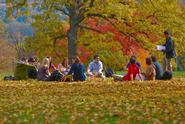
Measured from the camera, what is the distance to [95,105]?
14336 millimetres

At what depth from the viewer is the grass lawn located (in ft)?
40.0

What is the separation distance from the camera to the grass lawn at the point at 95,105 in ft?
40.0

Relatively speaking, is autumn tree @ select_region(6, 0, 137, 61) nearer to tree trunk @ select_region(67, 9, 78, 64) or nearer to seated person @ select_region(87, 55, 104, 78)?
tree trunk @ select_region(67, 9, 78, 64)

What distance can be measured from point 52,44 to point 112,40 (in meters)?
4.68

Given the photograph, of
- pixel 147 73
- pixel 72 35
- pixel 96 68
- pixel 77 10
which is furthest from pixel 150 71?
pixel 72 35

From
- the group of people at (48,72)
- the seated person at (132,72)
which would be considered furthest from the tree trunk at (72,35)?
the seated person at (132,72)

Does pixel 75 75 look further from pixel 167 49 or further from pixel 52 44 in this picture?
pixel 52 44

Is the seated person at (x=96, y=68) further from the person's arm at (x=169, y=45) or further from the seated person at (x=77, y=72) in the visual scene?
the person's arm at (x=169, y=45)

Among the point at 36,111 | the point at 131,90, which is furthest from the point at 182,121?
the point at 131,90

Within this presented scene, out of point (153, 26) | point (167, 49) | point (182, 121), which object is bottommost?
point (182, 121)

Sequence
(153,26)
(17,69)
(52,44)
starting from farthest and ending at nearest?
(52,44) → (153,26) → (17,69)

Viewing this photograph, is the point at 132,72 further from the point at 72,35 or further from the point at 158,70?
the point at 72,35

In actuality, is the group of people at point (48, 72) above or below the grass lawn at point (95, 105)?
above

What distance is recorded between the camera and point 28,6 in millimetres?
41312
